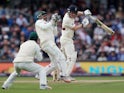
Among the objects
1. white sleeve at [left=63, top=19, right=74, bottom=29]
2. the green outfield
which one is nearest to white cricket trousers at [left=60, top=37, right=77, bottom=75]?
white sleeve at [left=63, top=19, right=74, bottom=29]

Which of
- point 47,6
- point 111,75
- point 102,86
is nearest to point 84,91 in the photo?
point 102,86

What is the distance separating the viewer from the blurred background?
23.1 m

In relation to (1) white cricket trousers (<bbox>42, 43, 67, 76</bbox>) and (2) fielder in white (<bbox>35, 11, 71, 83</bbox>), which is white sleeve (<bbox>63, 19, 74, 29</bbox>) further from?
(1) white cricket trousers (<bbox>42, 43, 67, 76</bbox>)

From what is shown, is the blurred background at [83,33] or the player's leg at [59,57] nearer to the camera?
the player's leg at [59,57]

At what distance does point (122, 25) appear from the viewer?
27.1 meters

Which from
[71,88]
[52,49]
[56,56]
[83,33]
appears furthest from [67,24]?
[83,33]

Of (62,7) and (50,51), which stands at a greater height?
(62,7)

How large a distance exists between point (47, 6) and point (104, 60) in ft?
19.4

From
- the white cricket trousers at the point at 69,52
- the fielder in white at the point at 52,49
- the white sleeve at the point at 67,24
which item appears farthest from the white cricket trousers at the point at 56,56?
the white sleeve at the point at 67,24

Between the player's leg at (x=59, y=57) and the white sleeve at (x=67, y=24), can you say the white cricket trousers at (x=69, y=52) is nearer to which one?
the white sleeve at (x=67, y=24)

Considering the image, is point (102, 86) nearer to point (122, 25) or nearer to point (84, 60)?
point (84, 60)

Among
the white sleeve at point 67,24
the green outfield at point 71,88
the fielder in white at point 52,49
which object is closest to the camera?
the green outfield at point 71,88

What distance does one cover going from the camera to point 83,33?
26453 mm

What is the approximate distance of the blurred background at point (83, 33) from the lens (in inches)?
909
